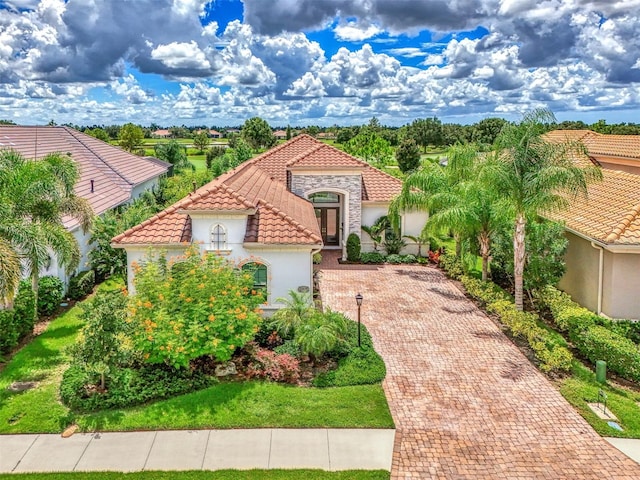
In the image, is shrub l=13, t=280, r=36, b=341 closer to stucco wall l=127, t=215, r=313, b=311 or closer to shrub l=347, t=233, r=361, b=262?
stucco wall l=127, t=215, r=313, b=311

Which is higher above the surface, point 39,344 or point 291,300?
point 291,300

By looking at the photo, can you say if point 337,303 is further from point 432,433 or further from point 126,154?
point 126,154

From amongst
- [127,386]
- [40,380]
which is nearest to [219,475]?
[127,386]

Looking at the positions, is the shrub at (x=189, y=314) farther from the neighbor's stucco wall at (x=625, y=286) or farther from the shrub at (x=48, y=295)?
the neighbor's stucco wall at (x=625, y=286)

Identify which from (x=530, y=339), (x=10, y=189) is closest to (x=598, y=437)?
(x=530, y=339)

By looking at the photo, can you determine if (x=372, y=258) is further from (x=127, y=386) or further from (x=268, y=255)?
(x=127, y=386)

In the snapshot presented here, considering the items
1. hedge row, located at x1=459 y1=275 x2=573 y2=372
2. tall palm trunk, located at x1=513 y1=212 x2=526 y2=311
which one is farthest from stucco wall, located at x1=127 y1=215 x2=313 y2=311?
tall palm trunk, located at x1=513 y1=212 x2=526 y2=311

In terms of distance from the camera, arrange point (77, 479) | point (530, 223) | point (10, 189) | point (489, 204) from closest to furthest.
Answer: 1. point (77, 479)
2. point (10, 189)
3. point (530, 223)
4. point (489, 204)

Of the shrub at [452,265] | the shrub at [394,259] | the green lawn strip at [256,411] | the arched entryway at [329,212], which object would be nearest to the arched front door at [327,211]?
the arched entryway at [329,212]
